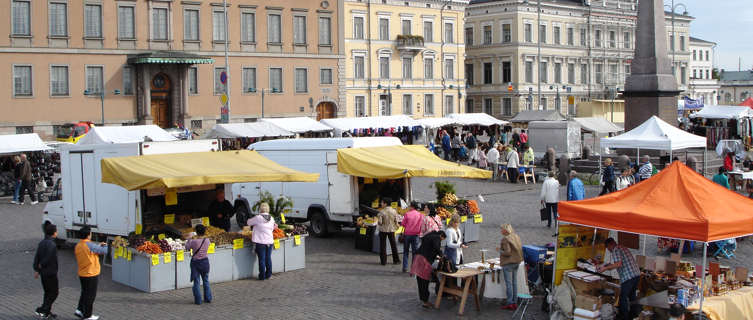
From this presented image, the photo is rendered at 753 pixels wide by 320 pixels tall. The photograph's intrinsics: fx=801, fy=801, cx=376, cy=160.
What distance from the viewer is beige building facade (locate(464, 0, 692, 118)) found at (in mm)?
74312

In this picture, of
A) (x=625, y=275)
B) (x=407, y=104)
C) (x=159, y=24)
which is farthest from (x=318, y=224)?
(x=407, y=104)

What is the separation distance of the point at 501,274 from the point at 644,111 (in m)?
20.1

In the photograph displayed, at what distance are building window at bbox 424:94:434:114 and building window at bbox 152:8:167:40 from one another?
23.0 meters

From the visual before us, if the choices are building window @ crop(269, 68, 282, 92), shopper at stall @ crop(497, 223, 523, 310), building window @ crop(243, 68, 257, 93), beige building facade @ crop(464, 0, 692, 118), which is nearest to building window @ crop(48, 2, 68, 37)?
building window @ crop(243, 68, 257, 93)

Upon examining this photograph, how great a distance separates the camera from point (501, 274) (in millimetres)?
12273

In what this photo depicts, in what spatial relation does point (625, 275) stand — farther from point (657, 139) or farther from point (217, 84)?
point (217, 84)

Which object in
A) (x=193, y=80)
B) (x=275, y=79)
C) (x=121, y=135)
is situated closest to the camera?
(x=121, y=135)

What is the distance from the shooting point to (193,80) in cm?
4784

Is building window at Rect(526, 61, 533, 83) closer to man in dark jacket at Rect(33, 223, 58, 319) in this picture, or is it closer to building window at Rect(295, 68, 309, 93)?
building window at Rect(295, 68, 309, 93)

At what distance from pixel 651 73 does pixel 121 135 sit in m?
20.4

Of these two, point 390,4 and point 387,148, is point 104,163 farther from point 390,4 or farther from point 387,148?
point 390,4

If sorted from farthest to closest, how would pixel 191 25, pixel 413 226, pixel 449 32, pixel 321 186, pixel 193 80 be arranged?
pixel 449 32
pixel 193 80
pixel 191 25
pixel 321 186
pixel 413 226

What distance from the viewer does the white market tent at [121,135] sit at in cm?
2844

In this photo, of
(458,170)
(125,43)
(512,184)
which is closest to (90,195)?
(458,170)
